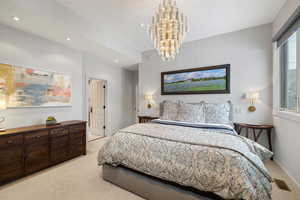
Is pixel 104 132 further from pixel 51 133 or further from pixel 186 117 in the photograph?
pixel 186 117

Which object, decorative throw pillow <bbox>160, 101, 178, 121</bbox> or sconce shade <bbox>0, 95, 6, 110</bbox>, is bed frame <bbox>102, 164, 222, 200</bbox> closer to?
decorative throw pillow <bbox>160, 101, 178, 121</bbox>

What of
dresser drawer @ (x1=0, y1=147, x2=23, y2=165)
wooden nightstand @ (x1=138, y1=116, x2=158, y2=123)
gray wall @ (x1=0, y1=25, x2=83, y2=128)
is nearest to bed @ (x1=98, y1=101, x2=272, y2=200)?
dresser drawer @ (x1=0, y1=147, x2=23, y2=165)

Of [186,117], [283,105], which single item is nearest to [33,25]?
[186,117]

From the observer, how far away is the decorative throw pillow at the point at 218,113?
288cm

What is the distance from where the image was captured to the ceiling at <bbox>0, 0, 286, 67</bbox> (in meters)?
2.17

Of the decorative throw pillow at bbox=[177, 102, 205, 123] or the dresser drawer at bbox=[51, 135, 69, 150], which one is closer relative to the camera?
the dresser drawer at bbox=[51, 135, 69, 150]

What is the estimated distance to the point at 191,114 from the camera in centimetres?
302

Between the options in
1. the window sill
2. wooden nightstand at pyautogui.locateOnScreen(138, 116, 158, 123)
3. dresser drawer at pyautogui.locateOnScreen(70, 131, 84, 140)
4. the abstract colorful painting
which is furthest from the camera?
wooden nightstand at pyautogui.locateOnScreen(138, 116, 158, 123)

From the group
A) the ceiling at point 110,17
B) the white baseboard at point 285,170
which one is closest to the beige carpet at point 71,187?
the white baseboard at point 285,170

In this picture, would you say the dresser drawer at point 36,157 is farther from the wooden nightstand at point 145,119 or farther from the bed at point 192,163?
the wooden nightstand at point 145,119

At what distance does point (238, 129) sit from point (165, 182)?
2.45 m

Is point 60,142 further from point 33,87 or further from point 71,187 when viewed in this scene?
point 33,87

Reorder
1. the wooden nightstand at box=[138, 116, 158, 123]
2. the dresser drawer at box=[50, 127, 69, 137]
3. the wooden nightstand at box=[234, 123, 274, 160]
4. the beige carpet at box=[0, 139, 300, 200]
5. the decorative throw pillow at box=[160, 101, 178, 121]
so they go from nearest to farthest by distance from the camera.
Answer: the beige carpet at box=[0, 139, 300, 200] → the dresser drawer at box=[50, 127, 69, 137] → the wooden nightstand at box=[234, 123, 274, 160] → the decorative throw pillow at box=[160, 101, 178, 121] → the wooden nightstand at box=[138, 116, 158, 123]

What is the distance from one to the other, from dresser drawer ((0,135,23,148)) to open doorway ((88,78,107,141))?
2462 mm
